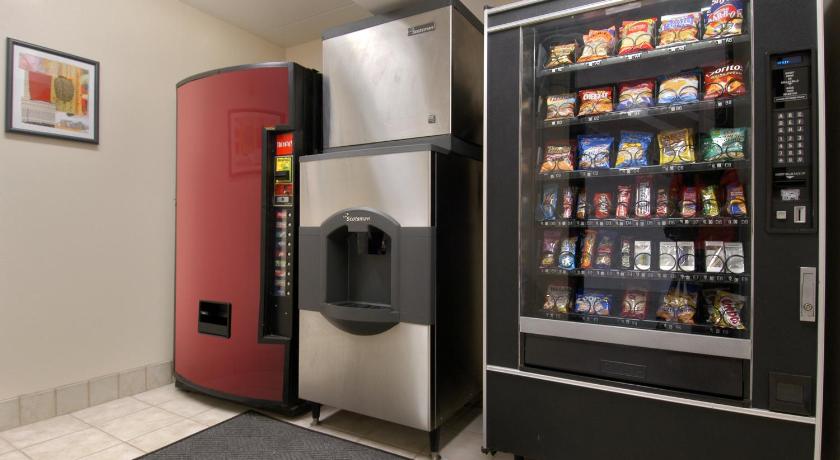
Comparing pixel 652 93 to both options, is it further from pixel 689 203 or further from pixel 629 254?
pixel 629 254

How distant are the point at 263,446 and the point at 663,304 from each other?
184 cm

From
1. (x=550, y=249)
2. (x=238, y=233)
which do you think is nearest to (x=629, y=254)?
(x=550, y=249)

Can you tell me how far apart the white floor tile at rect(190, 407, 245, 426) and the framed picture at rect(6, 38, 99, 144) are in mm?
1658

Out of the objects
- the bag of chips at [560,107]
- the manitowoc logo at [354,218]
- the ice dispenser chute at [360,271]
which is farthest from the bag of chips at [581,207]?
the manitowoc logo at [354,218]

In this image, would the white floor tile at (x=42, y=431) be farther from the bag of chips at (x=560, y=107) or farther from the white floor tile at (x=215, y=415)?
the bag of chips at (x=560, y=107)

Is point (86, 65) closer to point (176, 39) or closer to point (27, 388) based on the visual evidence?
point (176, 39)

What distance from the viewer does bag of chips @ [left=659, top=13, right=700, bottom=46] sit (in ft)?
5.08

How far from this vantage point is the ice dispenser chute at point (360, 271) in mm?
1989

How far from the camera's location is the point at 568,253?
181cm

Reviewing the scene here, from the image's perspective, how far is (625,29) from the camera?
167 cm

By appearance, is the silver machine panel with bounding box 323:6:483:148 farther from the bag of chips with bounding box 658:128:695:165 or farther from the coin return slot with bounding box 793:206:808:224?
the coin return slot with bounding box 793:206:808:224

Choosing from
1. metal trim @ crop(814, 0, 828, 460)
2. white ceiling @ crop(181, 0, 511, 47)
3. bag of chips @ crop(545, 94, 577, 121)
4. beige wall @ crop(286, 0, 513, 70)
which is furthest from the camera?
beige wall @ crop(286, 0, 513, 70)

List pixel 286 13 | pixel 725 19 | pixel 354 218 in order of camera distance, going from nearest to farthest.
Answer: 1. pixel 725 19
2. pixel 354 218
3. pixel 286 13

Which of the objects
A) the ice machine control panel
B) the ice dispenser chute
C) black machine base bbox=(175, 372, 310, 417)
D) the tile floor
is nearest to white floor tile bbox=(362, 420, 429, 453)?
the tile floor
